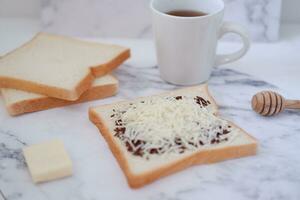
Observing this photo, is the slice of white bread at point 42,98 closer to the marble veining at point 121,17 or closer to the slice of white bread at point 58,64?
the slice of white bread at point 58,64

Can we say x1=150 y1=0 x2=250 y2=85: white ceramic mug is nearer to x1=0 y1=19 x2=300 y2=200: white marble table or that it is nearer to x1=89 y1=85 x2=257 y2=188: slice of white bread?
x1=0 y1=19 x2=300 y2=200: white marble table

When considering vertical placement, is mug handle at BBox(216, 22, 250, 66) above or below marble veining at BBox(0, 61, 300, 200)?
above

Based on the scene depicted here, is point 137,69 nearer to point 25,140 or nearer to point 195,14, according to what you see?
point 195,14

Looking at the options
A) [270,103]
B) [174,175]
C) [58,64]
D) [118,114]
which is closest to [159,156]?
[174,175]

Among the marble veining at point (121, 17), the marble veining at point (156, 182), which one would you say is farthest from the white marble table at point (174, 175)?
the marble veining at point (121, 17)

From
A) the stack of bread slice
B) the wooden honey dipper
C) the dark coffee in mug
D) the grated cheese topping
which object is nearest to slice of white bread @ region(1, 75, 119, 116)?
the stack of bread slice

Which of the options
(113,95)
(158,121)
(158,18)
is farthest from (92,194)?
(158,18)

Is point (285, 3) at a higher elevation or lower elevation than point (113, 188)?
higher
